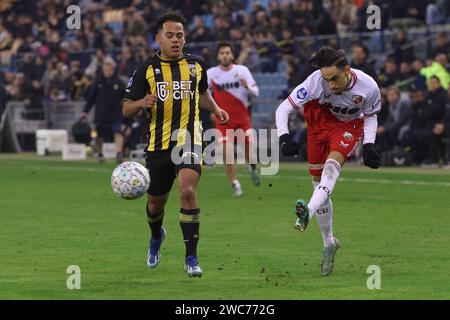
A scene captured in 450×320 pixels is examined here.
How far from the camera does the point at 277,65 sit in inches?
1270

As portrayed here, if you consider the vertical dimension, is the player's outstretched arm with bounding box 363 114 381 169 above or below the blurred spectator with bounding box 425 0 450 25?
below

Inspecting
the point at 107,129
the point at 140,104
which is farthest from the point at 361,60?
the point at 140,104

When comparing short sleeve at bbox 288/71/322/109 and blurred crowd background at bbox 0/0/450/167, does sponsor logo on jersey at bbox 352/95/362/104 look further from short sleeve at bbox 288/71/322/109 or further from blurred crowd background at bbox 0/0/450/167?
blurred crowd background at bbox 0/0/450/167

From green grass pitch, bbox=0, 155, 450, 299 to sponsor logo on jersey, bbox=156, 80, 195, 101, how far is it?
1.65 meters

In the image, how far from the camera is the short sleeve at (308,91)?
37.3ft

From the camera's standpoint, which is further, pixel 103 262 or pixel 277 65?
pixel 277 65

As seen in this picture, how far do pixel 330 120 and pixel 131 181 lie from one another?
2090 millimetres

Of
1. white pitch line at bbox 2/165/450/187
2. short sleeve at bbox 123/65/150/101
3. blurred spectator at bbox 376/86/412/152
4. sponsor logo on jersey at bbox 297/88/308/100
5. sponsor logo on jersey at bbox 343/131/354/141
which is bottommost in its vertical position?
white pitch line at bbox 2/165/450/187

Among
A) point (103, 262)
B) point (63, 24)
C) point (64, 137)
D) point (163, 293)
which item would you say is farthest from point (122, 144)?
point (163, 293)

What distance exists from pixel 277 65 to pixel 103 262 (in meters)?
20.5

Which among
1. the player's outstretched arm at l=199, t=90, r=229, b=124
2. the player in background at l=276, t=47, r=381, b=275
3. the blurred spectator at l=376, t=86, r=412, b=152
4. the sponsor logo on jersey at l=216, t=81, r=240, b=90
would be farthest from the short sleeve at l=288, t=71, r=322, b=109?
the blurred spectator at l=376, t=86, r=412, b=152

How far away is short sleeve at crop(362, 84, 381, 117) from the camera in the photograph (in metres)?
11.5
